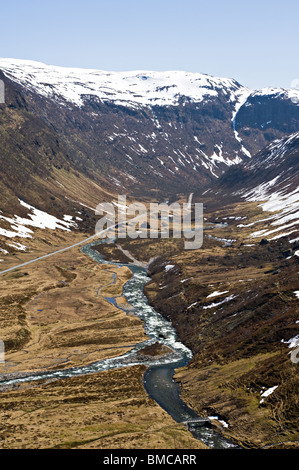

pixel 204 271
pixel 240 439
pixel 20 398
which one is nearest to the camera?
pixel 240 439

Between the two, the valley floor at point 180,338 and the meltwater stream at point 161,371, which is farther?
the meltwater stream at point 161,371

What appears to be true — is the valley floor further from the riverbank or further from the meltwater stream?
the meltwater stream

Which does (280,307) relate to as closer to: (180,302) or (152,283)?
(180,302)

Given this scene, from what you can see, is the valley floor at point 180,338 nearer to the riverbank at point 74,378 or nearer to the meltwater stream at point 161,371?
the riverbank at point 74,378

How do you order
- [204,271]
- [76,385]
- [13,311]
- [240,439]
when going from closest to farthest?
[240,439] < [76,385] < [13,311] < [204,271]

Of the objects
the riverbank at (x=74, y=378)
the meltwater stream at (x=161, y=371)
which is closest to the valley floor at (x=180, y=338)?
the riverbank at (x=74, y=378)

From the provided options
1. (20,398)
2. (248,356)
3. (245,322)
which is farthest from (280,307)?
(20,398)

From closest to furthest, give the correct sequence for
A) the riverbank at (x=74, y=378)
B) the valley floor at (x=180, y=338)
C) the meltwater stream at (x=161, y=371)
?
the riverbank at (x=74, y=378), the valley floor at (x=180, y=338), the meltwater stream at (x=161, y=371)

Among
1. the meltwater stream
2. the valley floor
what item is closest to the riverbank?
the valley floor

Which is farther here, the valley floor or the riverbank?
the valley floor
